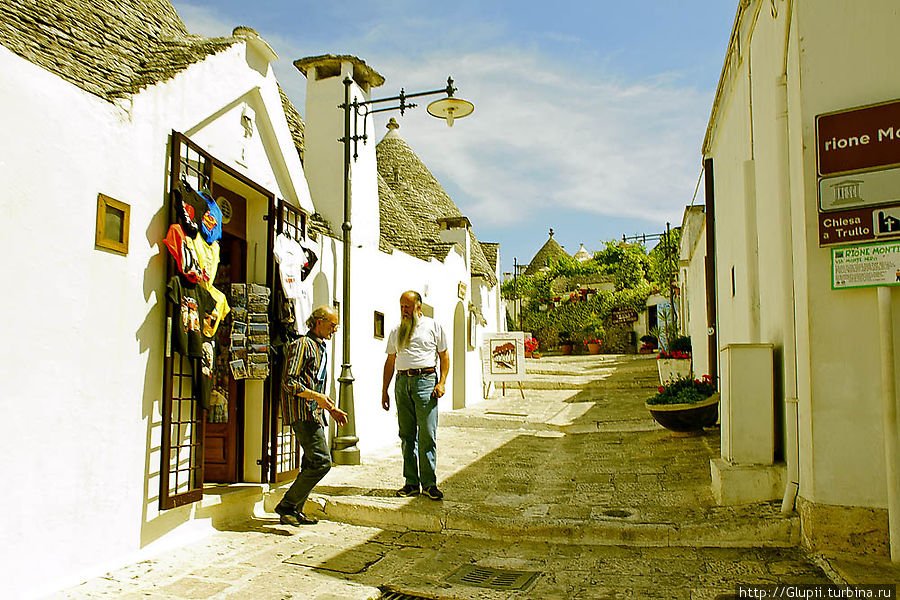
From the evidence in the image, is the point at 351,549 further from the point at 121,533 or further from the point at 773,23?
the point at 773,23

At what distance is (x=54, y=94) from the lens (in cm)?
396

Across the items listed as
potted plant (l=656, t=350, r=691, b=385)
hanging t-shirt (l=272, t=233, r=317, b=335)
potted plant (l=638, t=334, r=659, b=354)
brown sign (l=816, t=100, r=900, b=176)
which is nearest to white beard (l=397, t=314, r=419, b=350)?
hanging t-shirt (l=272, t=233, r=317, b=335)

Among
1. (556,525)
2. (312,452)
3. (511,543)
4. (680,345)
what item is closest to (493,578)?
(511,543)

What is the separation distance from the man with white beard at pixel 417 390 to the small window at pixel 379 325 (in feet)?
11.0

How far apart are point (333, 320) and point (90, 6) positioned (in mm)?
3154

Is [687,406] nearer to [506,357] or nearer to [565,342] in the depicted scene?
[506,357]

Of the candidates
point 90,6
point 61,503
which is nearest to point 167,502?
point 61,503

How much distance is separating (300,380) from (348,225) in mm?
2895

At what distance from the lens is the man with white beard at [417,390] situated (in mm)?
5984

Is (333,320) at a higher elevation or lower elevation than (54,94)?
lower

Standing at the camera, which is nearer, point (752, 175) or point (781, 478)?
point (781, 478)

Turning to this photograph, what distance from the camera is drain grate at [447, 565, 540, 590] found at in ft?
13.9

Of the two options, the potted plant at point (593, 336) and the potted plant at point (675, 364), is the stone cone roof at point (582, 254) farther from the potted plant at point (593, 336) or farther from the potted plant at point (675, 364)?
the potted plant at point (675, 364)

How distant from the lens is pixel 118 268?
4.44 metres
